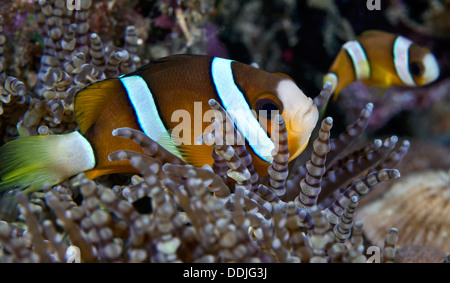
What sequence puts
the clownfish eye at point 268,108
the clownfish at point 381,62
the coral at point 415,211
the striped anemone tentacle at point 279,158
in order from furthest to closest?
1. the clownfish at point 381,62
2. the coral at point 415,211
3. the clownfish eye at point 268,108
4. the striped anemone tentacle at point 279,158

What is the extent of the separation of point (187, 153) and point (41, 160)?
2.10ft

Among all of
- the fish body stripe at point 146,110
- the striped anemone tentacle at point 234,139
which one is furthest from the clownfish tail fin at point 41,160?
the striped anemone tentacle at point 234,139

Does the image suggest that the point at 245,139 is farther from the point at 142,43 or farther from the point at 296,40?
the point at 296,40

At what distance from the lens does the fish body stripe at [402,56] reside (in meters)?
3.05

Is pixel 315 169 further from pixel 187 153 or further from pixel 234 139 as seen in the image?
pixel 187 153

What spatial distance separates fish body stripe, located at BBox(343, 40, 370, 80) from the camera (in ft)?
9.80

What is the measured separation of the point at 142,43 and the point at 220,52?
74 centimetres

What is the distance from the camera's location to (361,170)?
172cm

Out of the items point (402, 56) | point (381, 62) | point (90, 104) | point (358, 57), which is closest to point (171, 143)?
point (90, 104)

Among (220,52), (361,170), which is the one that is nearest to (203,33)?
(220,52)

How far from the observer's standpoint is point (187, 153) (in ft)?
5.34

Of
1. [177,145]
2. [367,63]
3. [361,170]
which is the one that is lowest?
[361,170]

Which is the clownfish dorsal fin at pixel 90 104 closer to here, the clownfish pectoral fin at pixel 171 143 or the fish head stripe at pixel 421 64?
the clownfish pectoral fin at pixel 171 143
